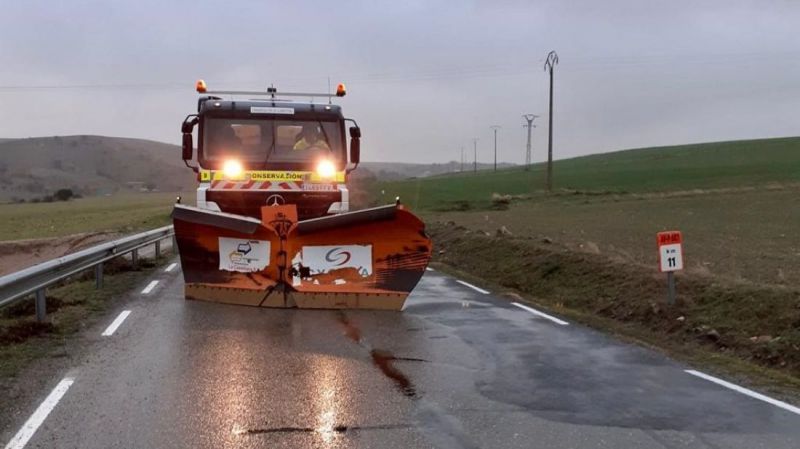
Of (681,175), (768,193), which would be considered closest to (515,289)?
(768,193)

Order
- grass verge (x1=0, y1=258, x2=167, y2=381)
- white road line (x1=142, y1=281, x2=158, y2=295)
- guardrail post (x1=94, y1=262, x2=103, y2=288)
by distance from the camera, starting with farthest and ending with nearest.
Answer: guardrail post (x1=94, y1=262, x2=103, y2=288)
white road line (x1=142, y1=281, x2=158, y2=295)
grass verge (x1=0, y1=258, x2=167, y2=381)

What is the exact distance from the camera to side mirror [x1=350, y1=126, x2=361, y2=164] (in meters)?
12.6

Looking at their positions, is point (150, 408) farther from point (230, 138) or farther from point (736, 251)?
point (736, 251)

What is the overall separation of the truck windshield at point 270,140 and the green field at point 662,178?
3316 centimetres

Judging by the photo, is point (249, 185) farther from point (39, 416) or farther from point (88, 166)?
point (88, 166)

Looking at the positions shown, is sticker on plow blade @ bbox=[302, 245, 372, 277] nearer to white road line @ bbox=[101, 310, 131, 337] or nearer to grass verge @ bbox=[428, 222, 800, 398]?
white road line @ bbox=[101, 310, 131, 337]

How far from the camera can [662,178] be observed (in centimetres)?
6806

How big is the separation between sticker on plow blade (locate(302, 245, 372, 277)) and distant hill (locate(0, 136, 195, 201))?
131m

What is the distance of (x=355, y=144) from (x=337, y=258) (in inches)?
109

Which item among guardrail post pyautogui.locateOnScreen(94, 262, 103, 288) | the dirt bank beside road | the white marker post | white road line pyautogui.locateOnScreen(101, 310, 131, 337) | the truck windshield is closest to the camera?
white road line pyautogui.locateOnScreen(101, 310, 131, 337)

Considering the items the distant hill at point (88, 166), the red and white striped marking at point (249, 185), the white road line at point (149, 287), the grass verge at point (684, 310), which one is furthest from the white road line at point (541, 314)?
the distant hill at point (88, 166)

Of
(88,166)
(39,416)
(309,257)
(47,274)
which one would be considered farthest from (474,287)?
(88,166)

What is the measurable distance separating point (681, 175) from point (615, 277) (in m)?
60.6

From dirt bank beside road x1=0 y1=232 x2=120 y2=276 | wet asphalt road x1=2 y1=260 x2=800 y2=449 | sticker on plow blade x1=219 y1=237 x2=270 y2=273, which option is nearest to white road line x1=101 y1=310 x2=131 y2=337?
wet asphalt road x1=2 y1=260 x2=800 y2=449
